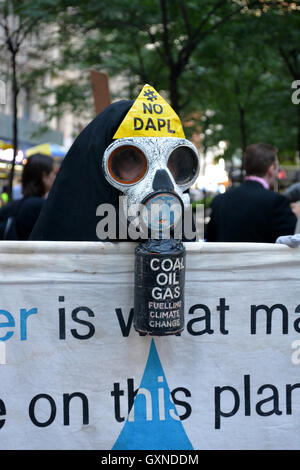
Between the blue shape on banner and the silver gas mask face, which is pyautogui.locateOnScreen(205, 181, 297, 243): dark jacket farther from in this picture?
the blue shape on banner

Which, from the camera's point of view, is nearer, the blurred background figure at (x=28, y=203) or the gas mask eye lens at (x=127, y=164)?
the gas mask eye lens at (x=127, y=164)

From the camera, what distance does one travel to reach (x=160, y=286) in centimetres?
189

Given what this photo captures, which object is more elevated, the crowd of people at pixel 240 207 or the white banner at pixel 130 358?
the crowd of people at pixel 240 207

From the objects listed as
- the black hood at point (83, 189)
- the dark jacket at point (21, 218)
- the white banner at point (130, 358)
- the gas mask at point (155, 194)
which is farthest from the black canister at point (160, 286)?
the dark jacket at point (21, 218)

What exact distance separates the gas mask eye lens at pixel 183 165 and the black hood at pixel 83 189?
26 centimetres

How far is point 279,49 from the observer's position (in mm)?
9359

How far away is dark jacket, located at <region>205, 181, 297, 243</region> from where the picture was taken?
4.29m

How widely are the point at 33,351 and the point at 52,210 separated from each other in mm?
642

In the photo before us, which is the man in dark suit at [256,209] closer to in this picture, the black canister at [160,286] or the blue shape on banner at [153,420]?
the blue shape on banner at [153,420]

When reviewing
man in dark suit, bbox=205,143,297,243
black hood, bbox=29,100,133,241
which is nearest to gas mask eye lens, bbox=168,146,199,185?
black hood, bbox=29,100,133,241

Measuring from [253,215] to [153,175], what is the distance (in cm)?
240

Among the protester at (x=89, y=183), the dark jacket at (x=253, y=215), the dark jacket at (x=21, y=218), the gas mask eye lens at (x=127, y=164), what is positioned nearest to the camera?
the gas mask eye lens at (x=127, y=164)

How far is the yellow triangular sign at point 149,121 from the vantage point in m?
2.18

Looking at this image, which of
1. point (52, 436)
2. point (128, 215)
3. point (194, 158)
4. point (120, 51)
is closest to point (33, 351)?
point (52, 436)
